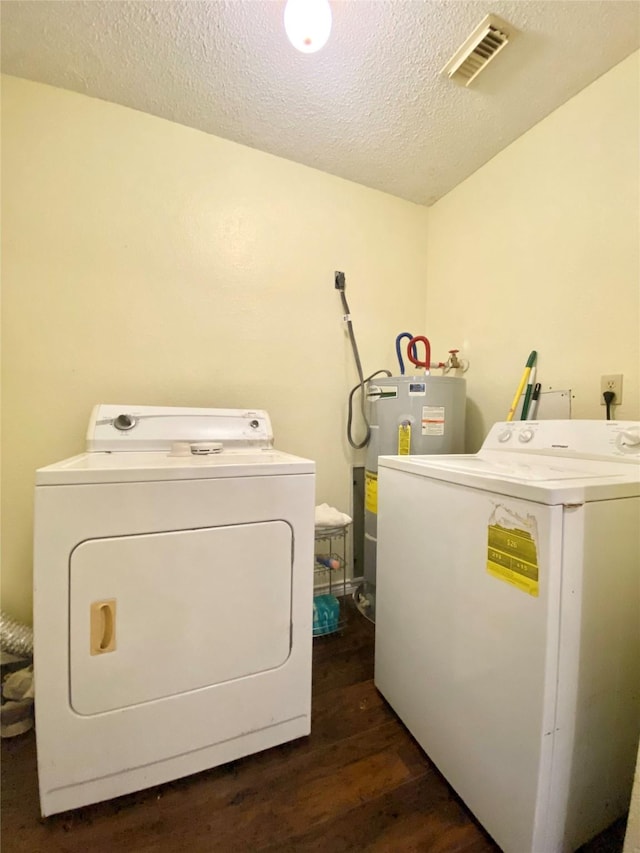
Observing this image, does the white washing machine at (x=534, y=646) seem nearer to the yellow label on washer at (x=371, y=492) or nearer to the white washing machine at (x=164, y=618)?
the white washing machine at (x=164, y=618)

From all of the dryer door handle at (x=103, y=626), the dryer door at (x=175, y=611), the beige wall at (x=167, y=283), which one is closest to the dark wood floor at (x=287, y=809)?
the dryer door at (x=175, y=611)

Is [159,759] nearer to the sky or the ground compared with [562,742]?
nearer to the ground

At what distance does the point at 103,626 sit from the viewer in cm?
82

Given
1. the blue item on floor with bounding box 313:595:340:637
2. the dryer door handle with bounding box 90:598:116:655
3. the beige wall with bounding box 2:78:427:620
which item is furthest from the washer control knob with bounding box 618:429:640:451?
the dryer door handle with bounding box 90:598:116:655

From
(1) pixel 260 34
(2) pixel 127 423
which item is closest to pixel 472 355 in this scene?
(1) pixel 260 34

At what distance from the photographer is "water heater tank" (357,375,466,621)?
5.16ft

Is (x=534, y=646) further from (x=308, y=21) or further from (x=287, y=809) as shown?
(x=308, y=21)

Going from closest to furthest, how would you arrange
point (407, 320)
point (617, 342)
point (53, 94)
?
point (617, 342)
point (53, 94)
point (407, 320)

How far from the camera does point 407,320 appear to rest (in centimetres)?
210

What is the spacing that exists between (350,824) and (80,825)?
0.65 metres

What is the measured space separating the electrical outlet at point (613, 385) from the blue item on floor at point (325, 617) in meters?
1.43

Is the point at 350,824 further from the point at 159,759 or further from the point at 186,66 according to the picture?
the point at 186,66

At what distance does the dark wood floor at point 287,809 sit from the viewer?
0.78 meters

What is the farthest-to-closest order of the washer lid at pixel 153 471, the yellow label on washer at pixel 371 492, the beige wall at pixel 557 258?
the yellow label on washer at pixel 371 492 → the beige wall at pixel 557 258 → the washer lid at pixel 153 471
